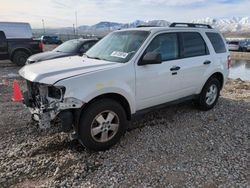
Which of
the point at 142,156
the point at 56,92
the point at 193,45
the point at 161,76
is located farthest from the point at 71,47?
the point at 142,156

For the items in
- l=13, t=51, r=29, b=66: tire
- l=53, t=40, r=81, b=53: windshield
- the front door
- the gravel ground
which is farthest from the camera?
l=13, t=51, r=29, b=66: tire

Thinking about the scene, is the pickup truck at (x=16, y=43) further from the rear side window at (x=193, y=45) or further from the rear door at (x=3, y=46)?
the rear side window at (x=193, y=45)

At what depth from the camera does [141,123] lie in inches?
189

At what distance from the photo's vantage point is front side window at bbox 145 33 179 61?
414cm

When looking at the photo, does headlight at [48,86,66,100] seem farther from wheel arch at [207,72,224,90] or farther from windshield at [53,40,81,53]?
windshield at [53,40,81,53]

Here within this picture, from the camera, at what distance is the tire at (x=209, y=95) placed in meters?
5.32

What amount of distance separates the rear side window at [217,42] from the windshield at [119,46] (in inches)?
75.9

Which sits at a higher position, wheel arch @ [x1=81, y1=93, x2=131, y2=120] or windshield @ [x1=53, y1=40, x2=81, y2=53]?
windshield @ [x1=53, y1=40, x2=81, y2=53]

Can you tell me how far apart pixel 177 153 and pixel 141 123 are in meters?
1.25

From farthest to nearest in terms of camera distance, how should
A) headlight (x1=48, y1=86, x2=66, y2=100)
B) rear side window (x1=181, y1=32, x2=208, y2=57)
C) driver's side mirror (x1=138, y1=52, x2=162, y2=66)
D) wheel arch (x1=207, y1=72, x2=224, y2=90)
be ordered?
1. wheel arch (x1=207, y1=72, x2=224, y2=90)
2. rear side window (x1=181, y1=32, x2=208, y2=57)
3. driver's side mirror (x1=138, y1=52, x2=162, y2=66)
4. headlight (x1=48, y1=86, x2=66, y2=100)

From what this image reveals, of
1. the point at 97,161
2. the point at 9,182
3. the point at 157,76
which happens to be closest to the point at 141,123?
the point at 157,76

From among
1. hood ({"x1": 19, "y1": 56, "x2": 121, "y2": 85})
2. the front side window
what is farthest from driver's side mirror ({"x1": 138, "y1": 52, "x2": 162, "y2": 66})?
hood ({"x1": 19, "y1": 56, "x2": 121, "y2": 85})

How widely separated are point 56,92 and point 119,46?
1574mm

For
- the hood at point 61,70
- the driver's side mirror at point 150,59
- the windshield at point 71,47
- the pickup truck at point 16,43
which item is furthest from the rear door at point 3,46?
the driver's side mirror at point 150,59
